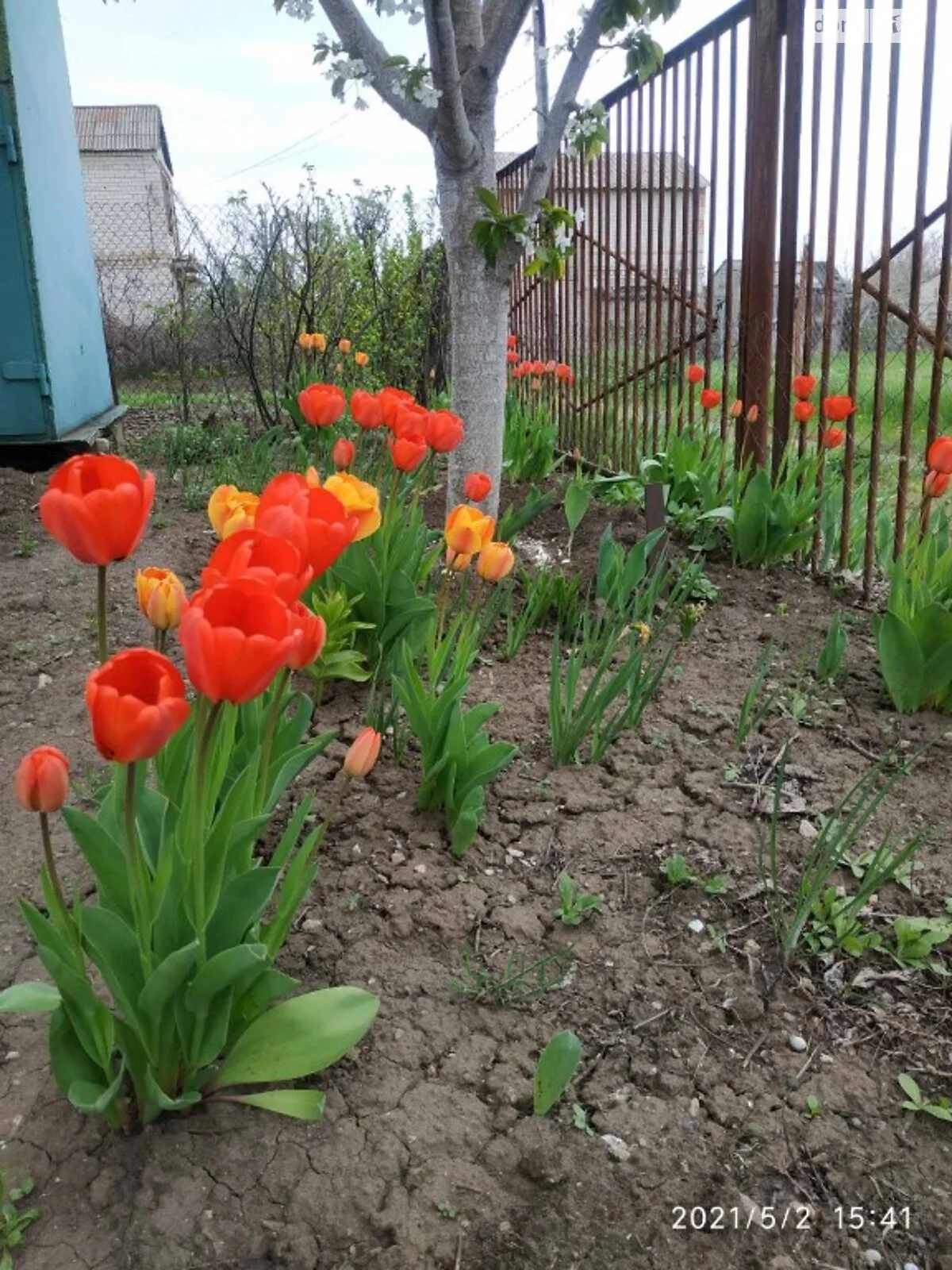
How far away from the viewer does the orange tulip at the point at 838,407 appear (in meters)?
3.00

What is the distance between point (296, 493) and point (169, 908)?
52 centimetres

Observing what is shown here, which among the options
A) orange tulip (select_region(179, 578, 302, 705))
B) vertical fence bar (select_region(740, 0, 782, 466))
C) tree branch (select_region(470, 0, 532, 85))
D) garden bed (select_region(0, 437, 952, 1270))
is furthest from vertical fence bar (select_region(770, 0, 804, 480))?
orange tulip (select_region(179, 578, 302, 705))

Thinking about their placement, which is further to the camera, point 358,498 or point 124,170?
point 124,170

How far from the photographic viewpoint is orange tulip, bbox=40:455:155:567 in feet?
Result: 3.19

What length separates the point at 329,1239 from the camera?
3.60ft

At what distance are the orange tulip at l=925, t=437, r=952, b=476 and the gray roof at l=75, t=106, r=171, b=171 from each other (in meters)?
27.2

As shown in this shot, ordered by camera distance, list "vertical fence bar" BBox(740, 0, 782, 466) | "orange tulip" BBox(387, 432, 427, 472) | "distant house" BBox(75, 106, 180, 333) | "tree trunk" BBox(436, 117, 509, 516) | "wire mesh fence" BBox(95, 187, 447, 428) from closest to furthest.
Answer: "orange tulip" BBox(387, 432, 427, 472) → "tree trunk" BBox(436, 117, 509, 516) → "vertical fence bar" BBox(740, 0, 782, 466) → "wire mesh fence" BBox(95, 187, 447, 428) → "distant house" BBox(75, 106, 180, 333)

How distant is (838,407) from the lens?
3.01 m

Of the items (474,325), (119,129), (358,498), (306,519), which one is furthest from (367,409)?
(119,129)

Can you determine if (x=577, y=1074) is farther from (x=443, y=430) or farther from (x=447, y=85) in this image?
(x=447, y=85)

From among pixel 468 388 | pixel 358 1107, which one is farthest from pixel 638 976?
pixel 468 388

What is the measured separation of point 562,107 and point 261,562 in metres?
2.68

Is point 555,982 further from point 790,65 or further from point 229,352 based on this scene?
point 229,352

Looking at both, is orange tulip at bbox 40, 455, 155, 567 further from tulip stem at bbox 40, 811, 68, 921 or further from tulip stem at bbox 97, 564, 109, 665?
tulip stem at bbox 40, 811, 68, 921
